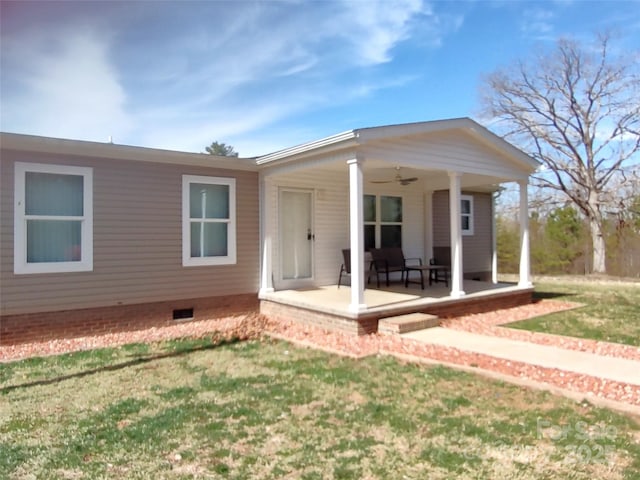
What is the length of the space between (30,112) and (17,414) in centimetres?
859

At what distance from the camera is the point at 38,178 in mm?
6449

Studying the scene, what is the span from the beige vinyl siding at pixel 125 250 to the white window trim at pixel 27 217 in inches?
2.5

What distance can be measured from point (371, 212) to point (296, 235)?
2112mm

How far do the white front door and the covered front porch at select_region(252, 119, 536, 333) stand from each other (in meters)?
0.02

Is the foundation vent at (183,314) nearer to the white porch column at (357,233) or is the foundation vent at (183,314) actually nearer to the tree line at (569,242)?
the white porch column at (357,233)

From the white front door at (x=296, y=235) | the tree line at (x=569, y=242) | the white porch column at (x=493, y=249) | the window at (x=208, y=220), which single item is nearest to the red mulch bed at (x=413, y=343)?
the window at (x=208, y=220)

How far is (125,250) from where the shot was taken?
23.2 ft

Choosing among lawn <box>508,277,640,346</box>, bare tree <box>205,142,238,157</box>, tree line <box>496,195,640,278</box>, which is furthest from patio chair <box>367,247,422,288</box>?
bare tree <box>205,142,238,157</box>

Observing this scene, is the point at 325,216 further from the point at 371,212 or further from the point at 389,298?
the point at 389,298

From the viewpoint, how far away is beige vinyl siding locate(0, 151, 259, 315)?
6.26 meters

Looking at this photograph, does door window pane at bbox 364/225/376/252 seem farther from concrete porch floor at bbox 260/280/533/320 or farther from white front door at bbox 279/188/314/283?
white front door at bbox 279/188/314/283

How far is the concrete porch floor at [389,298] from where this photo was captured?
6.59m

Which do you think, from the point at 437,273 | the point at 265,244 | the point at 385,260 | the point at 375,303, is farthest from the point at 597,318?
the point at 265,244

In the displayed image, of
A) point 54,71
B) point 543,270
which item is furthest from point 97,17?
point 543,270
